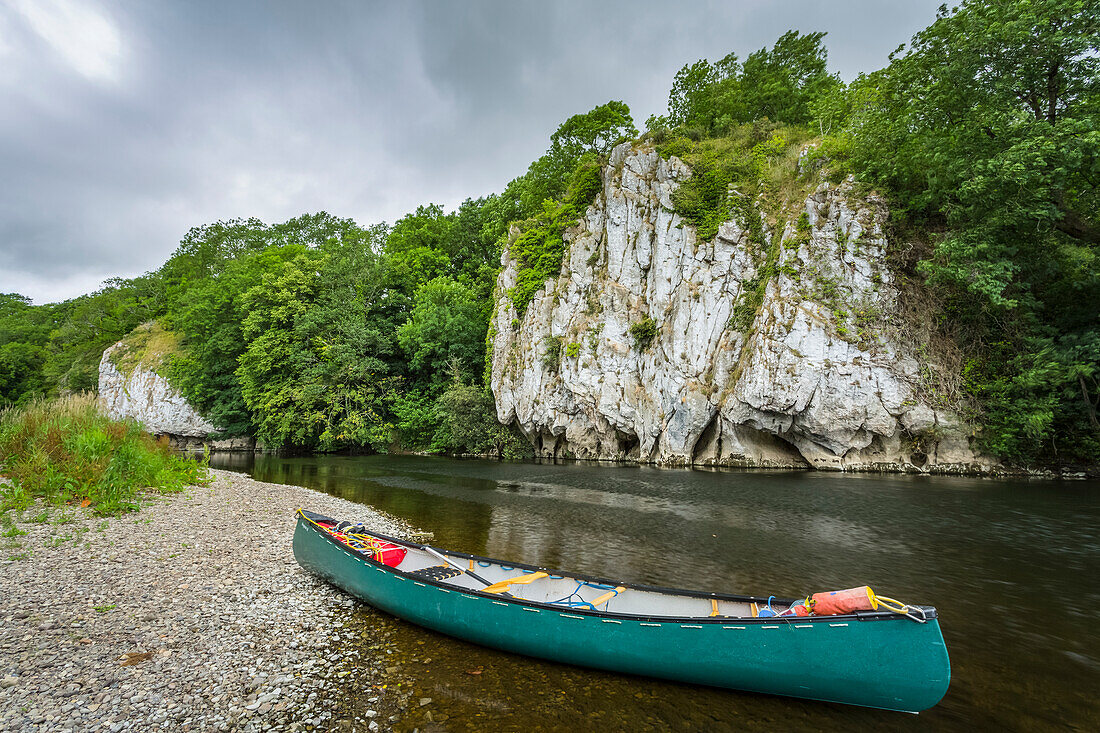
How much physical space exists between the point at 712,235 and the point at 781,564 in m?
25.4

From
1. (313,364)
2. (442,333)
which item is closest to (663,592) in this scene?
(442,333)

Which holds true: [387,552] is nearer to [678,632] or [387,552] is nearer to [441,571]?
[441,571]

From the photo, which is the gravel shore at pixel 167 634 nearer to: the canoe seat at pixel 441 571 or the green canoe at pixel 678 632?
the green canoe at pixel 678 632

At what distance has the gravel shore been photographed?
4.80 meters

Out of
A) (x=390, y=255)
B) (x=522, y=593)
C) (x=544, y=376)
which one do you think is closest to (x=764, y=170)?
(x=544, y=376)

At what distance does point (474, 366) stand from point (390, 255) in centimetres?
1714

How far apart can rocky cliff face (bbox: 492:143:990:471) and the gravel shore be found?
2414 centimetres

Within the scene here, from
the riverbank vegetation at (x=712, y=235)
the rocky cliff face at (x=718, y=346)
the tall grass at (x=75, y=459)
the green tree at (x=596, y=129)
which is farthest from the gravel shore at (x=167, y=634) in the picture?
the green tree at (x=596, y=129)

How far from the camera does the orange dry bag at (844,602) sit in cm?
488

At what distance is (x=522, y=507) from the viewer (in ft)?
55.8

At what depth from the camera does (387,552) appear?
8.79 metres

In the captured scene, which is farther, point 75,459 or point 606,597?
point 75,459

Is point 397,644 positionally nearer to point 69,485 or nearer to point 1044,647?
point 1044,647

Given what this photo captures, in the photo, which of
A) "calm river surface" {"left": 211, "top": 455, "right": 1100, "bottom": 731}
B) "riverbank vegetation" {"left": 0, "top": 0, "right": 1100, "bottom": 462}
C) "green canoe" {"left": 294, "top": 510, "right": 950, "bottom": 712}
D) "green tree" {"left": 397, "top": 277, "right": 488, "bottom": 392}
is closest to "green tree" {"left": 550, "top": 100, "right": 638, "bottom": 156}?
"riverbank vegetation" {"left": 0, "top": 0, "right": 1100, "bottom": 462}
